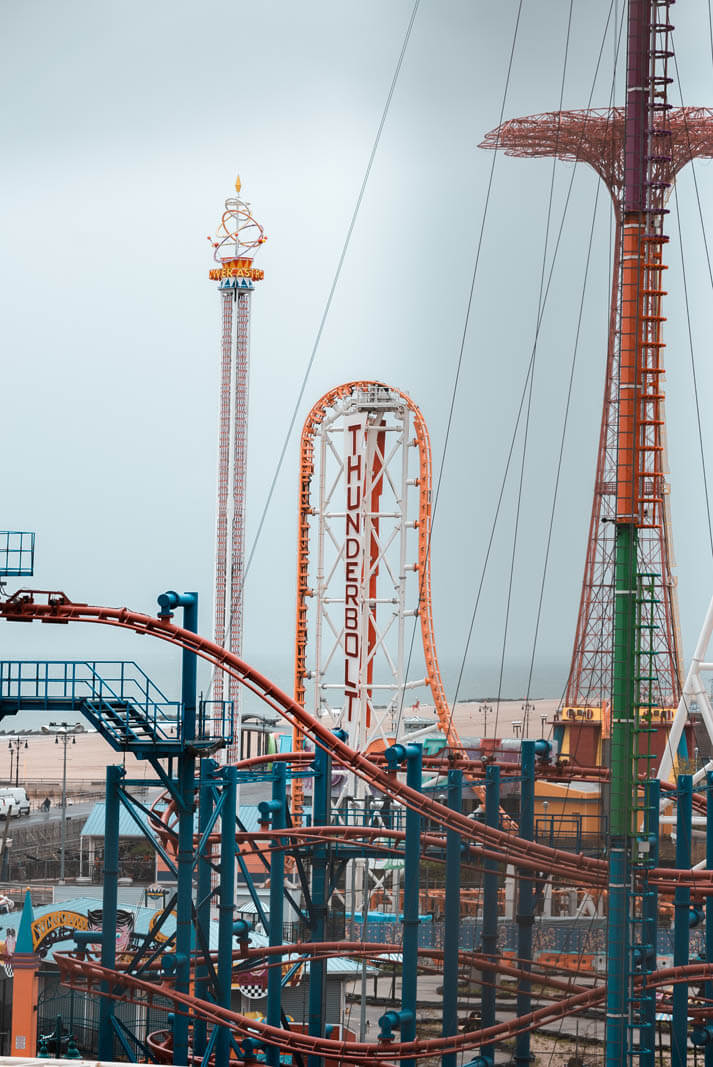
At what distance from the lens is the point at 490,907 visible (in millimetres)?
26766

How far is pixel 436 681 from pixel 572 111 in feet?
54.7

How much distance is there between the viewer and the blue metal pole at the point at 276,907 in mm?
25469

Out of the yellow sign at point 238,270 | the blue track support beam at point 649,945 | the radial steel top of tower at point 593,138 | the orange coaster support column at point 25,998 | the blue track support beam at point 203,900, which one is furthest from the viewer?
the yellow sign at point 238,270

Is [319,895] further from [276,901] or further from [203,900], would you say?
[203,900]

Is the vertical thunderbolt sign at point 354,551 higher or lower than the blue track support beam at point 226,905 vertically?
higher

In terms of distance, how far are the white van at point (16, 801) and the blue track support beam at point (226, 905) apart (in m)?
45.8

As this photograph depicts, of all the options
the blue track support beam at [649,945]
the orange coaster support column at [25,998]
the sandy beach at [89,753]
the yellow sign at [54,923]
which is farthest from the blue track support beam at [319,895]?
the sandy beach at [89,753]

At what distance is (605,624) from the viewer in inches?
2103

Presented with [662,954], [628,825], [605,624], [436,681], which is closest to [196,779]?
[628,825]

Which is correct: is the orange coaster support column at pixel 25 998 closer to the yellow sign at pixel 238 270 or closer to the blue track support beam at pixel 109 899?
the blue track support beam at pixel 109 899

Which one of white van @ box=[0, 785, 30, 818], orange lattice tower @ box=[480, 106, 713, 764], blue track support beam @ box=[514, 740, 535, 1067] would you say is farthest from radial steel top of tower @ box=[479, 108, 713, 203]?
white van @ box=[0, 785, 30, 818]

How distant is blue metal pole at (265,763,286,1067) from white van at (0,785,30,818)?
141ft

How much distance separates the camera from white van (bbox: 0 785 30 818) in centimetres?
6888

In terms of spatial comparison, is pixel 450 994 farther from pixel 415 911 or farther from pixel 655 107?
pixel 655 107
